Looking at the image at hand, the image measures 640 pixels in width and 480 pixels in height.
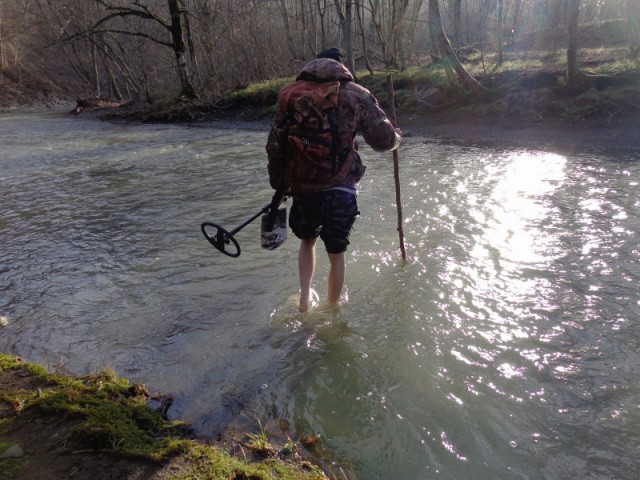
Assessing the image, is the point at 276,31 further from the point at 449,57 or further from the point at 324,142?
the point at 324,142

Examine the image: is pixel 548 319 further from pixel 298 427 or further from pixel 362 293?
pixel 298 427

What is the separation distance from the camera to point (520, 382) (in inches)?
116

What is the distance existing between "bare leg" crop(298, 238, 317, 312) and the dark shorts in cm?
13

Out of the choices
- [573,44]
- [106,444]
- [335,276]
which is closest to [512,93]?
[573,44]

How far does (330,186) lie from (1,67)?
46.1 m

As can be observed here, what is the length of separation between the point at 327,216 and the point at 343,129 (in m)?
0.67

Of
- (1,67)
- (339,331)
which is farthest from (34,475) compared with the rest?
(1,67)

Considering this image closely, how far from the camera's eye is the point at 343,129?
3.21 metres

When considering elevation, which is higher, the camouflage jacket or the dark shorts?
the camouflage jacket

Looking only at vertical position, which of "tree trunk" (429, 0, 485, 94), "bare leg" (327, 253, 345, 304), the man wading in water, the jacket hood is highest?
"tree trunk" (429, 0, 485, 94)

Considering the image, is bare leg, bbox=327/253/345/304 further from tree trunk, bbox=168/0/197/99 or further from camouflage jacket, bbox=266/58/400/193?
tree trunk, bbox=168/0/197/99

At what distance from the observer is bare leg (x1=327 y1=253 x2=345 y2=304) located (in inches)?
147

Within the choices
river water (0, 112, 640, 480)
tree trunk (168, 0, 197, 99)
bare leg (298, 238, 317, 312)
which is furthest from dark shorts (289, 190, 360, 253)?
tree trunk (168, 0, 197, 99)

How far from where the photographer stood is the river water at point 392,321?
102 inches
